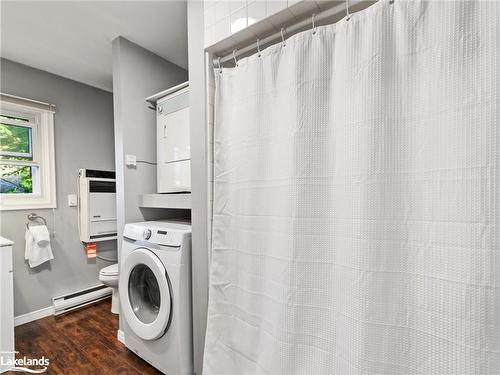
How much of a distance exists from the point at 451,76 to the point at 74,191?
10.3 ft

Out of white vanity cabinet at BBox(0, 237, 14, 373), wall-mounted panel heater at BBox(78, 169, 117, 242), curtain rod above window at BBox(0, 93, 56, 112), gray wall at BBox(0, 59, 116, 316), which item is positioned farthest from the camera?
wall-mounted panel heater at BBox(78, 169, 117, 242)

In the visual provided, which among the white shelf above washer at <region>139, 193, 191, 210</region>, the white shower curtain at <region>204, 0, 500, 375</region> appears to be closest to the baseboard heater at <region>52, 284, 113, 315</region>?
the white shelf above washer at <region>139, 193, 191, 210</region>

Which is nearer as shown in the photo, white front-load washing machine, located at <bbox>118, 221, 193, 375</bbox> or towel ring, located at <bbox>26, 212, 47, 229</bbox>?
white front-load washing machine, located at <bbox>118, 221, 193, 375</bbox>

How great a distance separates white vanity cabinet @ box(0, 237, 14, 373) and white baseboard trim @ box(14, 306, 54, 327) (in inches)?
26.4

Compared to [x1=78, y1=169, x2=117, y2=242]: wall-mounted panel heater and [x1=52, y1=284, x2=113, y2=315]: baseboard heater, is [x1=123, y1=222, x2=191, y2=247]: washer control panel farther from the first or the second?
[x1=52, y1=284, x2=113, y2=315]: baseboard heater

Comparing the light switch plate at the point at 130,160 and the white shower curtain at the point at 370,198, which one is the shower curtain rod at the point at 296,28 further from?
the light switch plate at the point at 130,160

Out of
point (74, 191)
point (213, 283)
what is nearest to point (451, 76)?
point (213, 283)

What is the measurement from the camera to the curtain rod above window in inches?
85.0

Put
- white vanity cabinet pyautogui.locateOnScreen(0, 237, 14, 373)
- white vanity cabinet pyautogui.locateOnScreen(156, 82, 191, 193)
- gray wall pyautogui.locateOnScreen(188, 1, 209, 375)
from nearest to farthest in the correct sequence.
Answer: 1. gray wall pyautogui.locateOnScreen(188, 1, 209, 375)
2. white vanity cabinet pyautogui.locateOnScreen(0, 237, 14, 373)
3. white vanity cabinet pyautogui.locateOnScreen(156, 82, 191, 193)

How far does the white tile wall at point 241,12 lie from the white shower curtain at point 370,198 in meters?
0.14

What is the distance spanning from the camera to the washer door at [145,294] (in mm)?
1489

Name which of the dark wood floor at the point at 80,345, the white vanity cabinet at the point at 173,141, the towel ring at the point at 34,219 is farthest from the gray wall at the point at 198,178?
the towel ring at the point at 34,219

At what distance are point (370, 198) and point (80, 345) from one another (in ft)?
7.66

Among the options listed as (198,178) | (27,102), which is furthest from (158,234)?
(27,102)
